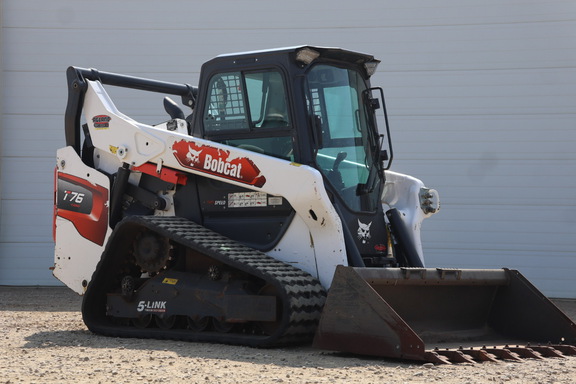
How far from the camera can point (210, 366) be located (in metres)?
6.33

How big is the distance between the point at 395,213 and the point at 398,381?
334 cm

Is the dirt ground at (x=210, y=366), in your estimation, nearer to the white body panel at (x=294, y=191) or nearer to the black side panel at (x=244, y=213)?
the white body panel at (x=294, y=191)

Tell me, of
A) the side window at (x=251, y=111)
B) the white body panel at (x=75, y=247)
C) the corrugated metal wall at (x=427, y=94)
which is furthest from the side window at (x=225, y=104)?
the corrugated metal wall at (x=427, y=94)

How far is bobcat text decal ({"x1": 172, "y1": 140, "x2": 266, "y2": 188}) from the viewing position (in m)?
8.11

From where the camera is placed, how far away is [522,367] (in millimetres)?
6605

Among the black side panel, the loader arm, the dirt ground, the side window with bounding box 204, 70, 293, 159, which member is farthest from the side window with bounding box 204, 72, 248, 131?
the dirt ground

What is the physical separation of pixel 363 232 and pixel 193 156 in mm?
1633

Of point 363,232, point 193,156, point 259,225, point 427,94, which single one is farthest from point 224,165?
point 427,94

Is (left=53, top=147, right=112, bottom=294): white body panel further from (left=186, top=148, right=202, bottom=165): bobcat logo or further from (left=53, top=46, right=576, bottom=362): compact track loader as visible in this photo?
(left=186, top=148, right=202, bottom=165): bobcat logo

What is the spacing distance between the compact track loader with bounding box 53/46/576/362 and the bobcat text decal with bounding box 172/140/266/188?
0.5 inches

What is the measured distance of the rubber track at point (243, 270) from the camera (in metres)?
7.30

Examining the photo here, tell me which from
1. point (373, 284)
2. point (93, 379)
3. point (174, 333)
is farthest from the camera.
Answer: point (174, 333)

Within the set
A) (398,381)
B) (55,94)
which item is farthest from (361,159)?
(55,94)

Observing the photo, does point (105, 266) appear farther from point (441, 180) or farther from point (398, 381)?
point (441, 180)
